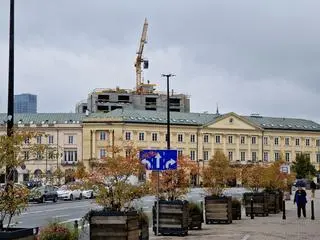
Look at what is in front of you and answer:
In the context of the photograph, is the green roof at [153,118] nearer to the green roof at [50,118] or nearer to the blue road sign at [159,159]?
the green roof at [50,118]

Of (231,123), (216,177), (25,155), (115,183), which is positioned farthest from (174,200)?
(231,123)

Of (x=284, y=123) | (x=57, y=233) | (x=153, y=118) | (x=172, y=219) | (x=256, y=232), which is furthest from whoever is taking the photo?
(x=284, y=123)

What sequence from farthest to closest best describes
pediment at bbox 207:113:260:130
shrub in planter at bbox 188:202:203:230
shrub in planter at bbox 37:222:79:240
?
pediment at bbox 207:113:260:130 < shrub in planter at bbox 188:202:203:230 < shrub in planter at bbox 37:222:79:240

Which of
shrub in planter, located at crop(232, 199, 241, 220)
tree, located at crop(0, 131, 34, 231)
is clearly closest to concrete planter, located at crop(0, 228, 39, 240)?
tree, located at crop(0, 131, 34, 231)

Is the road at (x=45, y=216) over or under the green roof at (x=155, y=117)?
under

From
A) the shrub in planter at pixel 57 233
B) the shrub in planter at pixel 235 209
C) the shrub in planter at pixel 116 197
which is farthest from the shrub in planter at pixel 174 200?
the shrub in planter at pixel 57 233

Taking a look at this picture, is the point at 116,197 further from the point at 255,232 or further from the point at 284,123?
the point at 284,123

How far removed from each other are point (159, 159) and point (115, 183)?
4352 mm

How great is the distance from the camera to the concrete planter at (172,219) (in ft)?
72.0

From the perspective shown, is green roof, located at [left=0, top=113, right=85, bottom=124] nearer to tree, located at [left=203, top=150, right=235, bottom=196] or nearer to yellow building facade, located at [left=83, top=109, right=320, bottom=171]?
yellow building facade, located at [left=83, top=109, right=320, bottom=171]

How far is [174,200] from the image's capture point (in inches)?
923

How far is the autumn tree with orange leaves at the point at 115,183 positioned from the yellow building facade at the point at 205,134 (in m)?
116

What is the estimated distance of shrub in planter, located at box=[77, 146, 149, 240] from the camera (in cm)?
1586

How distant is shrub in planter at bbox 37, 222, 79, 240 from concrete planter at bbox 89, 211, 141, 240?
3.48ft
